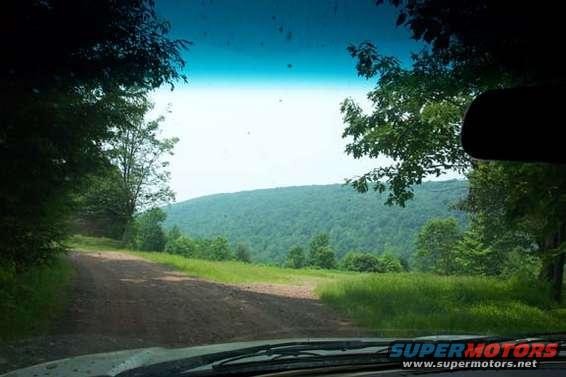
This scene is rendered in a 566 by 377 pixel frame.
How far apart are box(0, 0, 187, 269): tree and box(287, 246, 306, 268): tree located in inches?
415

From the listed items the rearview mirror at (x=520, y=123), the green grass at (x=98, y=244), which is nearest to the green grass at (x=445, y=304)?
the rearview mirror at (x=520, y=123)

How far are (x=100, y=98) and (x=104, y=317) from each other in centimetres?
329

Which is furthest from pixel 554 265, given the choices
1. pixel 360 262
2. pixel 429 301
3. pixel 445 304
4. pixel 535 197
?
pixel 360 262

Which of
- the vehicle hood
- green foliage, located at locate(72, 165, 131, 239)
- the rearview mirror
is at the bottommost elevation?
the vehicle hood

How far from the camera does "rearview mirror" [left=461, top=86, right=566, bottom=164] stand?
195 centimetres

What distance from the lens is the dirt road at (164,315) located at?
476 cm

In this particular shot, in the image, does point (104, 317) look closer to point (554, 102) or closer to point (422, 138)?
point (422, 138)

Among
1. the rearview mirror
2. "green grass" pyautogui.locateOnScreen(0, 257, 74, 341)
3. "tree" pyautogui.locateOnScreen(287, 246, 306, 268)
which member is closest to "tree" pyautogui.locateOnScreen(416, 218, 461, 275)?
"tree" pyautogui.locateOnScreen(287, 246, 306, 268)

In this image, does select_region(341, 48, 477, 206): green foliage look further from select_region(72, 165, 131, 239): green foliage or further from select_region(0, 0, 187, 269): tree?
select_region(72, 165, 131, 239): green foliage

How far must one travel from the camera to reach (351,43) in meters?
7.40

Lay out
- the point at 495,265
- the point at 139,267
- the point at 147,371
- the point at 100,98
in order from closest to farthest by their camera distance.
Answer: the point at 147,371
the point at 100,98
the point at 139,267
the point at 495,265

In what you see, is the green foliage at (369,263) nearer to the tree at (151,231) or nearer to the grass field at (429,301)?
the grass field at (429,301)

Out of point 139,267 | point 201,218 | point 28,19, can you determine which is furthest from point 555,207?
point 139,267

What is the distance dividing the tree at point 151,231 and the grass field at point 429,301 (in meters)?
0.62
